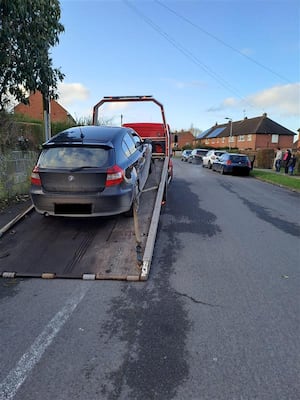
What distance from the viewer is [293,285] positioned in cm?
398

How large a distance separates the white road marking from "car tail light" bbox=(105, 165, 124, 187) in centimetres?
197

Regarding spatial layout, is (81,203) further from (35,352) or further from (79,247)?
(35,352)

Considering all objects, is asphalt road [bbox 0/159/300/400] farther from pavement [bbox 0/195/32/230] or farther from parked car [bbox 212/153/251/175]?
parked car [bbox 212/153/251/175]

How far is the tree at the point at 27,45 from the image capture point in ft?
20.5

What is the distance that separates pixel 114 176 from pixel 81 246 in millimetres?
1232

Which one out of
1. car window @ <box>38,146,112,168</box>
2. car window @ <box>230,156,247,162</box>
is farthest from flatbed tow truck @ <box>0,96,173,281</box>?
car window @ <box>230,156,247,162</box>

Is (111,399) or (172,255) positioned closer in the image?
(111,399)

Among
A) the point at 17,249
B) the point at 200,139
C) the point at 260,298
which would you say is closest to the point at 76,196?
the point at 17,249

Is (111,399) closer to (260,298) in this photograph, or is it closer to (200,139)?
(260,298)

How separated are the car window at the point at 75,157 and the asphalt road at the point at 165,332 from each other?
6.03ft

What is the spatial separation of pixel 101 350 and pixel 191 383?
825 mm

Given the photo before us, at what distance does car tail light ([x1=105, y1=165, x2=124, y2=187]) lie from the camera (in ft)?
16.3

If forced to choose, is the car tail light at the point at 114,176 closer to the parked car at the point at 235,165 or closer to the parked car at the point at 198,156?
the parked car at the point at 235,165

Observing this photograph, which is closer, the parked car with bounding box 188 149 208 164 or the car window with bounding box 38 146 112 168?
the car window with bounding box 38 146 112 168
